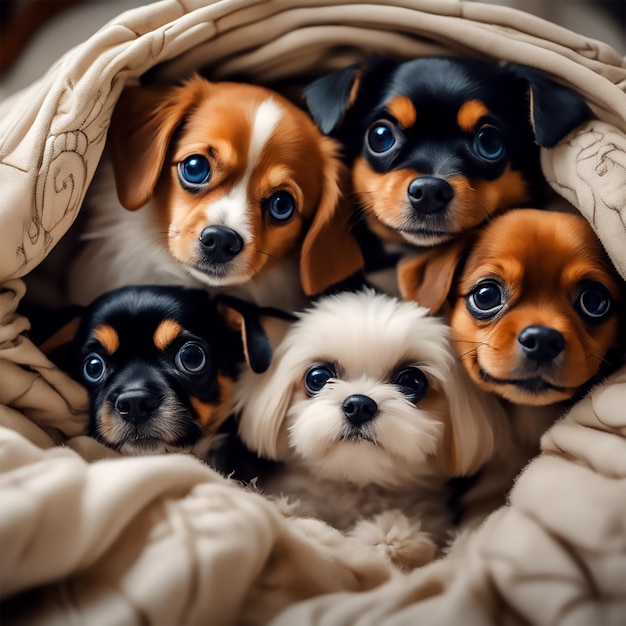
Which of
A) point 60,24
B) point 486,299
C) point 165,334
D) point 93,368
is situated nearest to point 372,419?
point 486,299

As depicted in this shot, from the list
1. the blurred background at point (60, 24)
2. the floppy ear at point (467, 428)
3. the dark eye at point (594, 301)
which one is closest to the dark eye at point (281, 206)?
the floppy ear at point (467, 428)

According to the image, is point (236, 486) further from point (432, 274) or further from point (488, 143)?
point (488, 143)

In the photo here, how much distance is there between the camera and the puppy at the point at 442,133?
1.22 m

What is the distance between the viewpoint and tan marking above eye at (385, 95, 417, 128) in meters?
1.25

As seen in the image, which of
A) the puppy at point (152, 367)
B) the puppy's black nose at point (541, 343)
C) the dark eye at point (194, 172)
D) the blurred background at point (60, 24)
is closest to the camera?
the puppy's black nose at point (541, 343)

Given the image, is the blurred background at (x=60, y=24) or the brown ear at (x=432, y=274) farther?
the blurred background at (x=60, y=24)

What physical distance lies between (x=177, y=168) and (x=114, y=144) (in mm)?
147

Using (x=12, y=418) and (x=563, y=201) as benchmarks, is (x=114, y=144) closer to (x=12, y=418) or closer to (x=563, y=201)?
(x=12, y=418)

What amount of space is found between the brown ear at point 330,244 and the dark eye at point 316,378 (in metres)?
0.16

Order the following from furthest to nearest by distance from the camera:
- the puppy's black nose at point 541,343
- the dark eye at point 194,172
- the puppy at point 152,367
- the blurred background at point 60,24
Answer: the blurred background at point 60,24 → the dark eye at point 194,172 → the puppy at point 152,367 → the puppy's black nose at point 541,343

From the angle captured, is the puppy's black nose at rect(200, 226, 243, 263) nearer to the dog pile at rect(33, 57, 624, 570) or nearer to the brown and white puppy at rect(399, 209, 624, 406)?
the dog pile at rect(33, 57, 624, 570)

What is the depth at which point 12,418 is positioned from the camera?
1119mm

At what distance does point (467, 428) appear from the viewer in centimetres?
121

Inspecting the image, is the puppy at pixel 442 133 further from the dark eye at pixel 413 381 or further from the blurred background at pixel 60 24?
the blurred background at pixel 60 24
